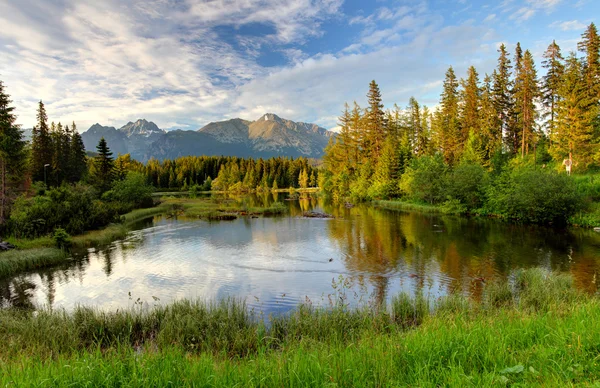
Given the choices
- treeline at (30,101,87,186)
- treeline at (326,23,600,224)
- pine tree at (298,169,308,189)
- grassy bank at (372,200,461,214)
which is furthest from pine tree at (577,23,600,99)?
pine tree at (298,169,308,189)

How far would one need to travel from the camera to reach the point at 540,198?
32812 mm

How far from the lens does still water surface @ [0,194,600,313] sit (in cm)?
1639

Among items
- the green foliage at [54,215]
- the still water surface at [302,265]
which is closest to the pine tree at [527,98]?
the still water surface at [302,265]

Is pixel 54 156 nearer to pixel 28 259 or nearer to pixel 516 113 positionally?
pixel 28 259

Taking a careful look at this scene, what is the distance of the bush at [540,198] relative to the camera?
1249 inches

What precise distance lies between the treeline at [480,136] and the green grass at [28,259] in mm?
43446

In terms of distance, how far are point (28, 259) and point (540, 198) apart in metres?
43.9

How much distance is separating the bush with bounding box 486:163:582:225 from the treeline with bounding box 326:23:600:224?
44 centimetres

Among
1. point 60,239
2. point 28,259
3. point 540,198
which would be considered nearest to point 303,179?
point 540,198

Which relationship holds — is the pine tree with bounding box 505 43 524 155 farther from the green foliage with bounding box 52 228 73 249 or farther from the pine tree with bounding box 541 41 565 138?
the green foliage with bounding box 52 228 73 249

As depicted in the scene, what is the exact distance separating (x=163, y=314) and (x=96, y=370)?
22.3 ft

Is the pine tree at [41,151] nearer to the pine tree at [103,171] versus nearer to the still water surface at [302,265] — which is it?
the pine tree at [103,171]

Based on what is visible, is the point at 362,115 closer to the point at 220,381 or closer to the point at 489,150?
the point at 489,150

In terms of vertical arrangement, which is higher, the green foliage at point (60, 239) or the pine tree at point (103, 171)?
the pine tree at point (103, 171)
